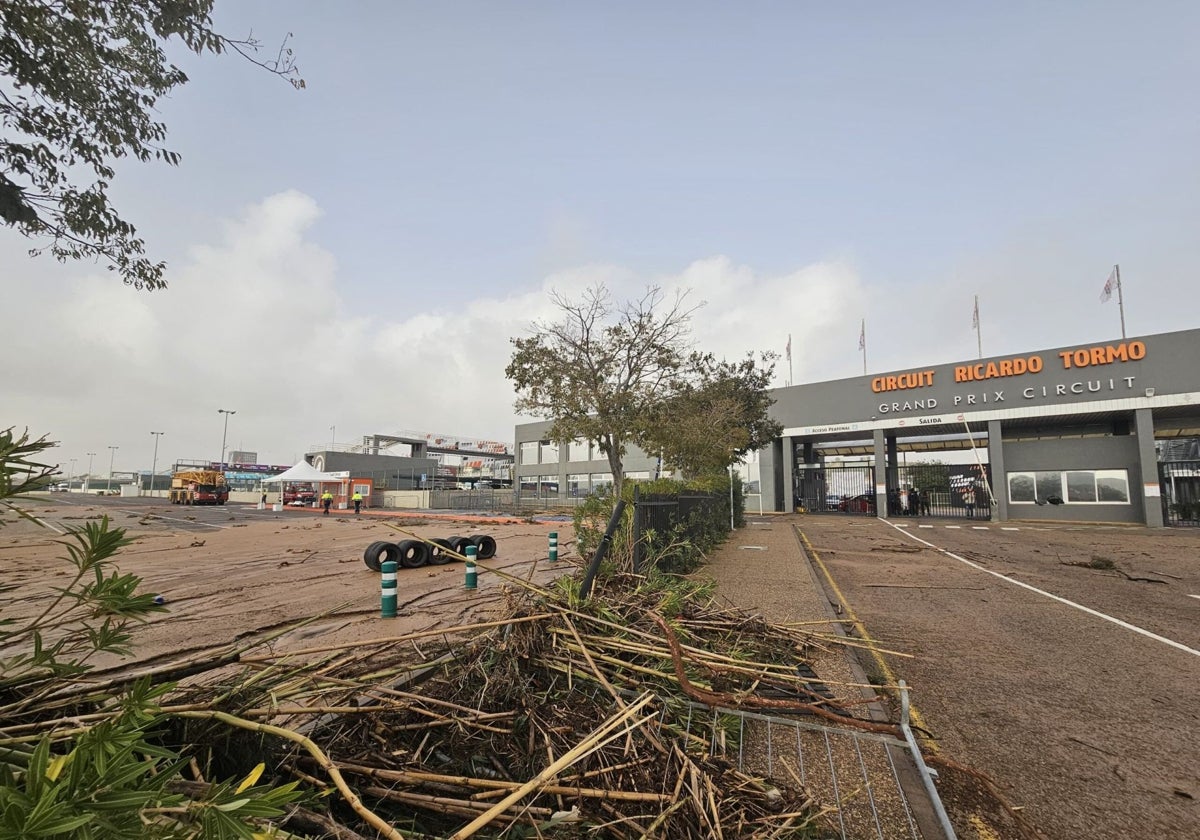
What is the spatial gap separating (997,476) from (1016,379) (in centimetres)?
490

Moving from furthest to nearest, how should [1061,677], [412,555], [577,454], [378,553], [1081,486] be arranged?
[577,454]
[1081,486]
[412,555]
[378,553]
[1061,677]

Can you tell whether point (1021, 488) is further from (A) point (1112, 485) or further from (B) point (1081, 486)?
(A) point (1112, 485)

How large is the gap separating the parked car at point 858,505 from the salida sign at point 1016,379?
7354 millimetres

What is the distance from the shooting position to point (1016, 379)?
90.2 feet

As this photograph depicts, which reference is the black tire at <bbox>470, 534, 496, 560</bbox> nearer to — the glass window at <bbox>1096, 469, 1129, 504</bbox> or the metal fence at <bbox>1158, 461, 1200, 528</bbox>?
the glass window at <bbox>1096, 469, 1129, 504</bbox>

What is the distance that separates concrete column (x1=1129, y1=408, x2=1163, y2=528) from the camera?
942 inches

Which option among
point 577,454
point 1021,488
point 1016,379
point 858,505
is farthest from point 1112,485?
point 577,454

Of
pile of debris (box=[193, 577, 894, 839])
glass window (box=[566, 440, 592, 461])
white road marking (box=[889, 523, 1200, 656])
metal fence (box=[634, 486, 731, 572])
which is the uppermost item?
glass window (box=[566, 440, 592, 461])

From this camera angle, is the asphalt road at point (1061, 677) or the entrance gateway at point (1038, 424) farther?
the entrance gateway at point (1038, 424)

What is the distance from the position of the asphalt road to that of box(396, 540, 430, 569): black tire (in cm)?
724

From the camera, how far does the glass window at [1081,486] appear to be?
26.4 meters

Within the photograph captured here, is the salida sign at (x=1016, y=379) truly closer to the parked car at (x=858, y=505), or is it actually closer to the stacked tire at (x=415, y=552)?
the parked car at (x=858, y=505)

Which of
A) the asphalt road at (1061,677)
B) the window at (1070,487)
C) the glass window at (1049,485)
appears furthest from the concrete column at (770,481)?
the asphalt road at (1061,677)

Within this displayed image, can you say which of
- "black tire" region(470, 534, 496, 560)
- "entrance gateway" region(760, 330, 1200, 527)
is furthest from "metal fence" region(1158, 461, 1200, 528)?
"black tire" region(470, 534, 496, 560)
